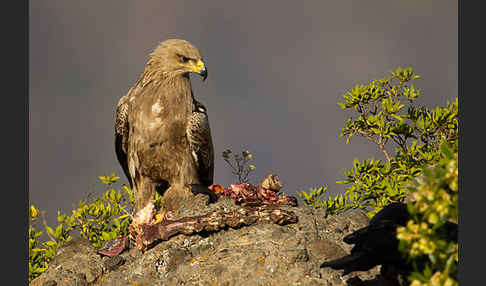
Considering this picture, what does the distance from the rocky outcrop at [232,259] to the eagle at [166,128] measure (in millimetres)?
1408

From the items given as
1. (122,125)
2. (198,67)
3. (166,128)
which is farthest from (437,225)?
(122,125)

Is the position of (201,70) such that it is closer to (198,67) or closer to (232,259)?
(198,67)

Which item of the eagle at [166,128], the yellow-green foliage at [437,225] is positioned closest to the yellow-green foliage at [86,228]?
the eagle at [166,128]

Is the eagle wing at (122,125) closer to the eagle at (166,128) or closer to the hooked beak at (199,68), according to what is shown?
the eagle at (166,128)

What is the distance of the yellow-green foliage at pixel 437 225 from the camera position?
3.75m

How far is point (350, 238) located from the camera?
5.59 metres

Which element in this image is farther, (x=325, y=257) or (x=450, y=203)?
(x=325, y=257)

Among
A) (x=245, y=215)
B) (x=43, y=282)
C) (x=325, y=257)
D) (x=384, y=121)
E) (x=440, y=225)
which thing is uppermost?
(x=384, y=121)

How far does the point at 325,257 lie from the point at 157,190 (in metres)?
4.99

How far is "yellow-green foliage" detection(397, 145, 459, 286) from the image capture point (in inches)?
148

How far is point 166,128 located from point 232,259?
373 cm

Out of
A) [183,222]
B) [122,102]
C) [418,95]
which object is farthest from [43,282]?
[418,95]

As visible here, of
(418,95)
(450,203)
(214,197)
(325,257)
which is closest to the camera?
(450,203)

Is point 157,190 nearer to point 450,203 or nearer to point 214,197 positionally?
point 214,197
